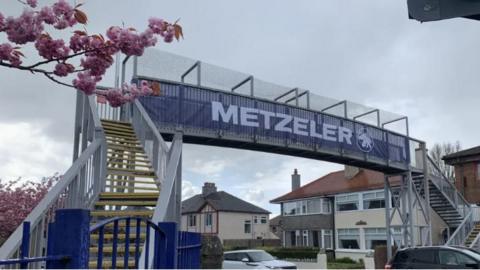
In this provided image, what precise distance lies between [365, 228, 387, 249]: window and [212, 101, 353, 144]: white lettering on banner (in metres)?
16.9

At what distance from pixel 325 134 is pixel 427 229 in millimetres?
7348

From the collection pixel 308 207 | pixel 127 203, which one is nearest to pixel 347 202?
pixel 308 207

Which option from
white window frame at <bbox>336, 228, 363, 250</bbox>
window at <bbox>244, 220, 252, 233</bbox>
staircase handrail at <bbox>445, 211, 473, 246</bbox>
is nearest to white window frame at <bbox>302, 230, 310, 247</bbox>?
white window frame at <bbox>336, 228, 363, 250</bbox>

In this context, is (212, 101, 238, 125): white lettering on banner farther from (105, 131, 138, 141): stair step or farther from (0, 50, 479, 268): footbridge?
(105, 131, 138, 141): stair step

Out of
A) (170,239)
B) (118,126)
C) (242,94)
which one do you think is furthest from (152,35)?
(242,94)

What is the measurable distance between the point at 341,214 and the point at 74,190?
30958 millimetres

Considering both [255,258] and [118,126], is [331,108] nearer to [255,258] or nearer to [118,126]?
[255,258]

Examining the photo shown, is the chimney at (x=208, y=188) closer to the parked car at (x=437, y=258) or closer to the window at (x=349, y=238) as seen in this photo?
the window at (x=349, y=238)

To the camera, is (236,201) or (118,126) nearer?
(118,126)

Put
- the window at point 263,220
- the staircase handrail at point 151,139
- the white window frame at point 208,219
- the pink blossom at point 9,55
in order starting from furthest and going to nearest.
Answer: the window at point 263,220 < the white window frame at point 208,219 < the staircase handrail at point 151,139 < the pink blossom at point 9,55

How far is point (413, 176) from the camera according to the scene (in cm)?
2258

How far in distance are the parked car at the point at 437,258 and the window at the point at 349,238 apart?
2130 cm

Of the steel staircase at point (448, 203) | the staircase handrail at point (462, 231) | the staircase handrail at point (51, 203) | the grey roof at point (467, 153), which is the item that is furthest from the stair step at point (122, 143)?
the grey roof at point (467, 153)

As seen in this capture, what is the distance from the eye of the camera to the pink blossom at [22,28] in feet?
15.8
